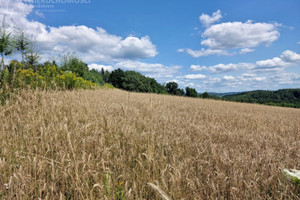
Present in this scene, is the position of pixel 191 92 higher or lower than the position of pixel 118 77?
lower

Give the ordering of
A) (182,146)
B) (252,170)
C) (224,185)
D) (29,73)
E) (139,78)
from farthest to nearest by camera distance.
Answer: (139,78)
(29,73)
(182,146)
(252,170)
(224,185)

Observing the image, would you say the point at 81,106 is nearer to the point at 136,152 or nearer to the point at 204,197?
the point at 136,152

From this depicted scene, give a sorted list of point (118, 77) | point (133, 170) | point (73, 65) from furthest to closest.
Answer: point (118, 77)
point (73, 65)
point (133, 170)

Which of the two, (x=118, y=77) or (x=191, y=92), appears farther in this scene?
(x=191, y=92)

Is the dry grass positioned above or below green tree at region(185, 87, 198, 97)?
below

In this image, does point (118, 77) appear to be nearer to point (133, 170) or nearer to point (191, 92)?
point (191, 92)

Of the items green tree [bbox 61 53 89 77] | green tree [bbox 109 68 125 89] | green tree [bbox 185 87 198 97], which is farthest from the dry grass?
green tree [bbox 185 87 198 97]

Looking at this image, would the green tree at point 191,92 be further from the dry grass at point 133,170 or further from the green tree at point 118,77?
the dry grass at point 133,170

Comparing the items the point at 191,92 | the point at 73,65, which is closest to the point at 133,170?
the point at 73,65

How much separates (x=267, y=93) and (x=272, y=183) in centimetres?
11266

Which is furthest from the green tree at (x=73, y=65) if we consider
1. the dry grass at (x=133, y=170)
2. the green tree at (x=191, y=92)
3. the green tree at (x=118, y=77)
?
the green tree at (x=191, y=92)

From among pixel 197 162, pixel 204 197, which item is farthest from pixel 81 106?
pixel 204 197

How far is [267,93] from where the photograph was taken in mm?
92812

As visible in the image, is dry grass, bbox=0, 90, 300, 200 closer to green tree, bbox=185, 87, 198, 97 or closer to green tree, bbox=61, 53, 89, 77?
green tree, bbox=61, 53, 89, 77
